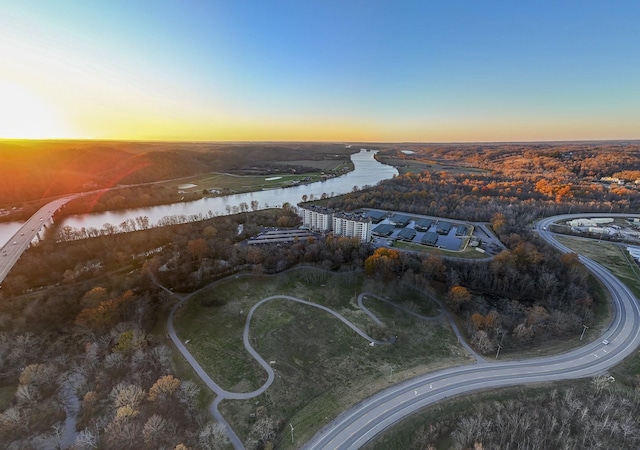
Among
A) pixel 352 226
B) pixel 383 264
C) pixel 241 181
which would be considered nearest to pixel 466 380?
pixel 383 264

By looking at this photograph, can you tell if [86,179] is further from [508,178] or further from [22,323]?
[508,178]

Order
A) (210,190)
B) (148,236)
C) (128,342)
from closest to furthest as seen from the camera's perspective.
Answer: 1. (128,342)
2. (148,236)
3. (210,190)

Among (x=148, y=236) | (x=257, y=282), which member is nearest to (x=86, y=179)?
(x=148, y=236)

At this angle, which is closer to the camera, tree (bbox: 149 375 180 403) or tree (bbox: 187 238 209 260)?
tree (bbox: 149 375 180 403)

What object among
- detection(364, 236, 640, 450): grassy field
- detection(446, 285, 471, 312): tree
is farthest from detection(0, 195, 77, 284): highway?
detection(446, 285, 471, 312): tree

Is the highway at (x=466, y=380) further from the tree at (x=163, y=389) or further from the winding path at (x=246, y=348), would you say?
the tree at (x=163, y=389)

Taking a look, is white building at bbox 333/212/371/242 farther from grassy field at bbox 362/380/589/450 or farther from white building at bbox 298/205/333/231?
grassy field at bbox 362/380/589/450
